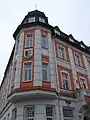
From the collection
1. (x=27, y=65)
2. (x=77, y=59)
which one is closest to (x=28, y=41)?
(x=27, y=65)

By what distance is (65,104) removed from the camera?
15.7 meters

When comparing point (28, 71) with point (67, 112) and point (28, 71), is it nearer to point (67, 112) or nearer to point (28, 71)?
point (28, 71)

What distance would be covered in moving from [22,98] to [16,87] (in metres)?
1.19

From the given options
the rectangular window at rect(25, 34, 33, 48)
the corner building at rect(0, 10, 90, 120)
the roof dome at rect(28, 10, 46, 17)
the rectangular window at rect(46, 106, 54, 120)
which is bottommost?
the rectangular window at rect(46, 106, 54, 120)

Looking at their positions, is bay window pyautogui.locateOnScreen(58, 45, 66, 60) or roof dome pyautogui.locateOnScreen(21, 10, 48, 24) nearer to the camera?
bay window pyautogui.locateOnScreen(58, 45, 66, 60)

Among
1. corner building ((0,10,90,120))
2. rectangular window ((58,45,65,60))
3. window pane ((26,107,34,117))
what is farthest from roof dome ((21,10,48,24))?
window pane ((26,107,34,117))

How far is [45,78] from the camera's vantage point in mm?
15508

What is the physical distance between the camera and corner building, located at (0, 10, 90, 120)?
45.9 feet

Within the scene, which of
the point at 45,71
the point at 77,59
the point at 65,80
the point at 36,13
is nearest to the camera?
the point at 45,71

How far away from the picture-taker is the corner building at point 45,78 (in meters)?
14.0

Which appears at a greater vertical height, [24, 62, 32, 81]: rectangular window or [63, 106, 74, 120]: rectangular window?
[24, 62, 32, 81]: rectangular window

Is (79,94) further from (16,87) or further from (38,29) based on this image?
(38,29)

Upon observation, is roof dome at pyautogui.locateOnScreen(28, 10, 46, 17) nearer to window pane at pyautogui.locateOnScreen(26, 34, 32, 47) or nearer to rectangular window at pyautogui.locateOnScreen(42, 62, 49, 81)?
window pane at pyautogui.locateOnScreen(26, 34, 32, 47)

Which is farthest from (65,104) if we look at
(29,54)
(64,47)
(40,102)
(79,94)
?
(64,47)
